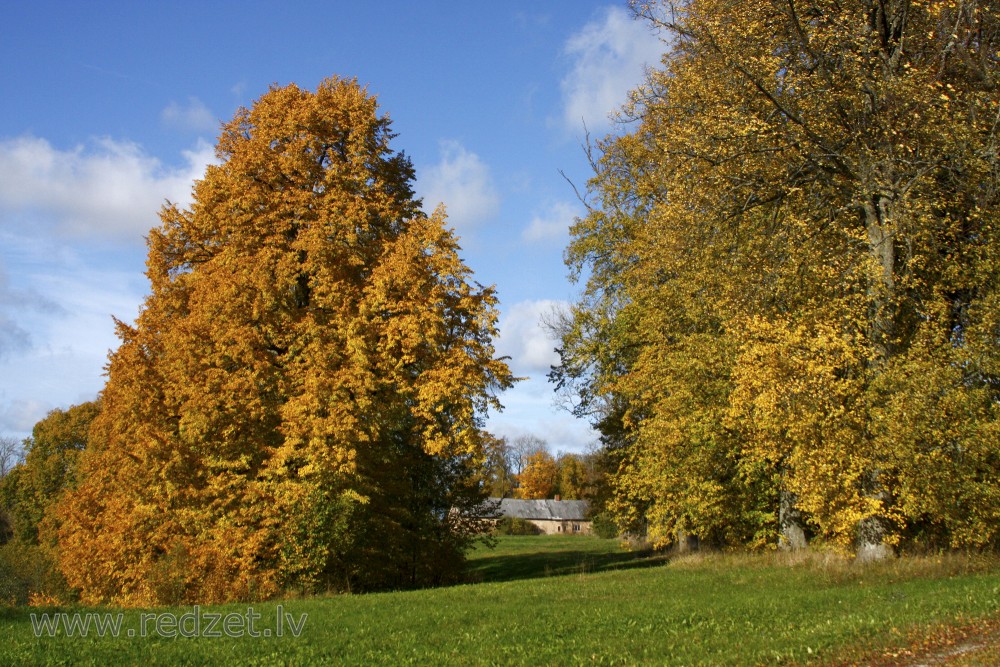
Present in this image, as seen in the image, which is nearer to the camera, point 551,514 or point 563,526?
point 551,514

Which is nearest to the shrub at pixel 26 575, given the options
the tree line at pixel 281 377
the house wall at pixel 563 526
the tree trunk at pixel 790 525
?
the tree line at pixel 281 377

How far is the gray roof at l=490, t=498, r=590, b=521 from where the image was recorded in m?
103

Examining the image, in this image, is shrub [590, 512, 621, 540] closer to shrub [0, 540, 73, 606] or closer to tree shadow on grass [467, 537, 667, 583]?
tree shadow on grass [467, 537, 667, 583]

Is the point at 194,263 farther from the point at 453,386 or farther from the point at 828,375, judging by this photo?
the point at 828,375

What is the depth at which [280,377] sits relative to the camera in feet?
67.7

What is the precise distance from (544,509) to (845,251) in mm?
90803

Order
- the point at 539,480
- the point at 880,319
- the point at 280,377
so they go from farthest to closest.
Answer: the point at 539,480
the point at 280,377
the point at 880,319

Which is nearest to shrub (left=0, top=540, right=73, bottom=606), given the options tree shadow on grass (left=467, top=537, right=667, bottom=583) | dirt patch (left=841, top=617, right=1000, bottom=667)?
tree shadow on grass (left=467, top=537, right=667, bottom=583)

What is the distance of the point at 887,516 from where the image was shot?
16.2 m

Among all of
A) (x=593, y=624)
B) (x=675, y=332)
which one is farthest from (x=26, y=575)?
(x=593, y=624)

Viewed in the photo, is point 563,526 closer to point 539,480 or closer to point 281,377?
point 539,480

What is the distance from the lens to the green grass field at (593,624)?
9.60 m

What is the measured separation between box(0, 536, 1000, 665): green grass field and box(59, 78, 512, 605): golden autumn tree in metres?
3.96

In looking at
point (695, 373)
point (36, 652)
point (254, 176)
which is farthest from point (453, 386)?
point (36, 652)
